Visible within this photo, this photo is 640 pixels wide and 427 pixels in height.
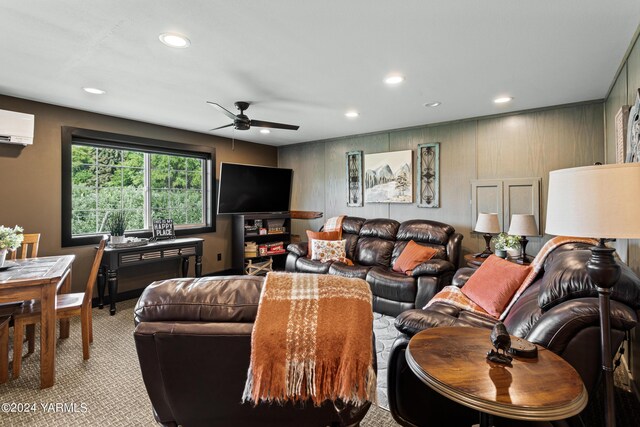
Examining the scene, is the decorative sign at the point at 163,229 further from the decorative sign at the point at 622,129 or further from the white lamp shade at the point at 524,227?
the decorative sign at the point at 622,129

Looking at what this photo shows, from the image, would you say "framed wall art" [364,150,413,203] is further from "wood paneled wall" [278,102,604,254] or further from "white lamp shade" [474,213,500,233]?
"white lamp shade" [474,213,500,233]

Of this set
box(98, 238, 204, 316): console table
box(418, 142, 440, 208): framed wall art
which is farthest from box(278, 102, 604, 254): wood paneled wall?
box(98, 238, 204, 316): console table

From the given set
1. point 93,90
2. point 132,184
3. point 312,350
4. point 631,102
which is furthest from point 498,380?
point 132,184

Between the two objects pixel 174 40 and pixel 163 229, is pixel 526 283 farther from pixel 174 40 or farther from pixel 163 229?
pixel 163 229

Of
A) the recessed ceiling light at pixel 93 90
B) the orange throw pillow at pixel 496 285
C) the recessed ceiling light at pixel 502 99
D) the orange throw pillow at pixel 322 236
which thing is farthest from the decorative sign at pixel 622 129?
the recessed ceiling light at pixel 93 90

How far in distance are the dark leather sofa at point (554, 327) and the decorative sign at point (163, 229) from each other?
12.6 ft

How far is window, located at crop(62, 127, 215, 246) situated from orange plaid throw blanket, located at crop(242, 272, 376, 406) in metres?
3.86

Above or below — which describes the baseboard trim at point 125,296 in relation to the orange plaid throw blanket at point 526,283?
below

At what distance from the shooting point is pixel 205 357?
1124mm

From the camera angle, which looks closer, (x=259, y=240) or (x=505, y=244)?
(x=505, y=244)

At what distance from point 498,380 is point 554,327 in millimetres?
411

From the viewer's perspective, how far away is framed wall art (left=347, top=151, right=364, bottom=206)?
17.5 feet

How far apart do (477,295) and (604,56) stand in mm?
2053

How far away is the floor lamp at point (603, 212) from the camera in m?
1.10
